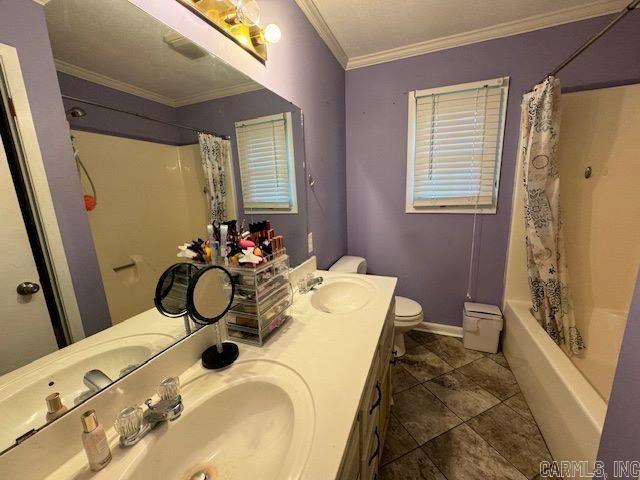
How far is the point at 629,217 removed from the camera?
1.66m

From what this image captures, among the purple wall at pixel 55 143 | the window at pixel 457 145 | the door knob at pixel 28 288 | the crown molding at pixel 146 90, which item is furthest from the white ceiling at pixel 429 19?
the door knob at pixel 28 288

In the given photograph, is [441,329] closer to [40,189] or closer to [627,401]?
[627,401]

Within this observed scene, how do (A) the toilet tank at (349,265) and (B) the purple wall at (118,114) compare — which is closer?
(B) the purple wall at (118,114)

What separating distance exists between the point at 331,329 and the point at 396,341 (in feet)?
4.27

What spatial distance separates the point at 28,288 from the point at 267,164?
0.94 metres

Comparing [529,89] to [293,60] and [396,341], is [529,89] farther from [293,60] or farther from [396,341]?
[396,341]

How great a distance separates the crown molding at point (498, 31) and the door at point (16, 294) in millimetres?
2339

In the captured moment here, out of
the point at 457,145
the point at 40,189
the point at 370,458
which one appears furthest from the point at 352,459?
the point at 457,145

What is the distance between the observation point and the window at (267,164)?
1.10 m

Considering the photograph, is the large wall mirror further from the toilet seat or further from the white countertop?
the toilet seat

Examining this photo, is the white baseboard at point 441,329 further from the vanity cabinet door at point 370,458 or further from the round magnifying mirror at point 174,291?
the round magnifying mirror at point 174,291

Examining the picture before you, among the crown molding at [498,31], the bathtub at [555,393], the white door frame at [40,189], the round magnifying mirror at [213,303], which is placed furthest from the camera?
the crown molding at [498,31]

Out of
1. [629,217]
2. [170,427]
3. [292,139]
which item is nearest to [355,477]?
[170,427]

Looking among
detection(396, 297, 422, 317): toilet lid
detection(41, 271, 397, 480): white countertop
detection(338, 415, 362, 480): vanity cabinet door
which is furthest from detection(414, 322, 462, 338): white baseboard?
detection(338, 415, 362, 480): vanity cabinet door
